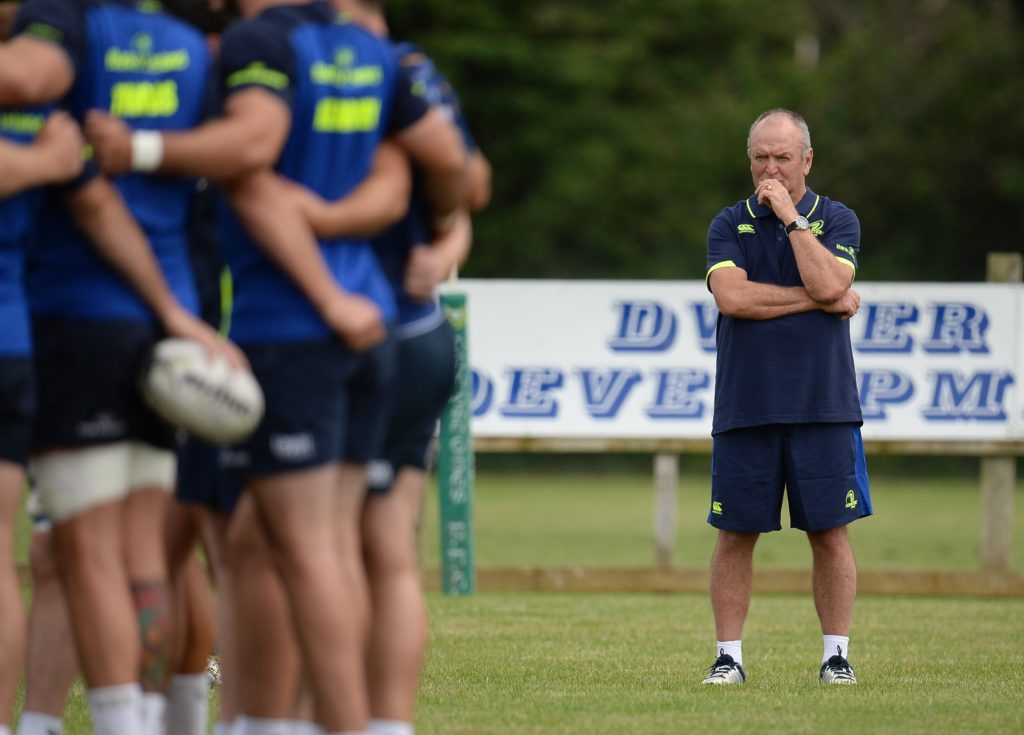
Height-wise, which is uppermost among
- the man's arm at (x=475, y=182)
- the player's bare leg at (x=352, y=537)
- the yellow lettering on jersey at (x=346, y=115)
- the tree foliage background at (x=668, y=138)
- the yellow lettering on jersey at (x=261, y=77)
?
the tree foliage background at (x=668, y=138)

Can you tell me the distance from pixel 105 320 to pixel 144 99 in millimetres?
536

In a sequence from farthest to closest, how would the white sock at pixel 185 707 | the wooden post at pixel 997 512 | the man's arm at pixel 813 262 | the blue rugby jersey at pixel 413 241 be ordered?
the wooden post at pixel 997 512, the man's arm at pixel 813 262, the white sock at pixel 185 707, the blue rugby jersey at pixel 413 241

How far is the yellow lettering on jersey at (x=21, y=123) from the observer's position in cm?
421

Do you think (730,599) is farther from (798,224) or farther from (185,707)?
(185,707)

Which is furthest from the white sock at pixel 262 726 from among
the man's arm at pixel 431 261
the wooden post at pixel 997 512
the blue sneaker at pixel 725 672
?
the wooden post at pixel 997 512

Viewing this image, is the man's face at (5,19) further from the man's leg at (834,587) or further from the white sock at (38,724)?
the man's leg at (834,587)

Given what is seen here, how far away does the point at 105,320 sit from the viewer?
4324 mm

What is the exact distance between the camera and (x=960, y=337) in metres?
11.8

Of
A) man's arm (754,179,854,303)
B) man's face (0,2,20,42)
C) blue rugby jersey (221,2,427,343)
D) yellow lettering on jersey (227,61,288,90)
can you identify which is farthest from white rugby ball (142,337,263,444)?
man's arm (754,179,854,303)

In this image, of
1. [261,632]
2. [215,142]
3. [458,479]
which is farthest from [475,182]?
[458,479]

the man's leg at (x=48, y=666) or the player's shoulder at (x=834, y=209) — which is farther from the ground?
the player's shoulder at (x=834, y=209)

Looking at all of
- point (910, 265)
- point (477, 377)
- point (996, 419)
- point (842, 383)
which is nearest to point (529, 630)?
point (842, 383)

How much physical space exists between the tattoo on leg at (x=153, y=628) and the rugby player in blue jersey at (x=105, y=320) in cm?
8

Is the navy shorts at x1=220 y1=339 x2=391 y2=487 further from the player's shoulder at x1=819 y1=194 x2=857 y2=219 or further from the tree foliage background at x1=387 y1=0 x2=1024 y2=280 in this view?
the tree foliage background at x1=387 y1=0 x2=1024 y2=280
